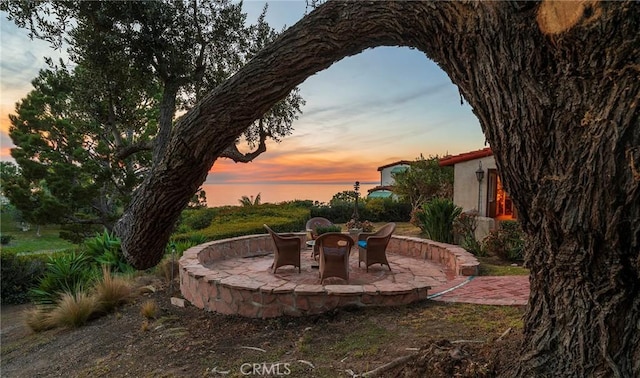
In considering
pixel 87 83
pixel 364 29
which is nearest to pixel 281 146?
pixel 87 83

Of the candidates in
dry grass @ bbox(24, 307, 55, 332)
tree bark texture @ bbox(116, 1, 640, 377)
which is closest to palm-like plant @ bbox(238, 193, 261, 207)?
dry grass @ bbox(24, 307, 55, 332)

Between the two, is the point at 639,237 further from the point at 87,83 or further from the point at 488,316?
the point at 87,83

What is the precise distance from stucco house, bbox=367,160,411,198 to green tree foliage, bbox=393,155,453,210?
1.63 metres

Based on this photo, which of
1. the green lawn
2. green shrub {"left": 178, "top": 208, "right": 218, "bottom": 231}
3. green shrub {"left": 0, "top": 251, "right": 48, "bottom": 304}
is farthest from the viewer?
the green lawn

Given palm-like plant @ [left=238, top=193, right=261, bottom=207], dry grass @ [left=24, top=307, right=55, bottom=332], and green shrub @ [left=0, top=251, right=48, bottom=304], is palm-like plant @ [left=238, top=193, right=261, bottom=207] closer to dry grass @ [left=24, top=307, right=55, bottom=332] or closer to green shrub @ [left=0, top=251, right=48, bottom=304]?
green shrub @ [left=0, top=251, right=48, bottom=304]

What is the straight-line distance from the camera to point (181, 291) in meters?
6.40

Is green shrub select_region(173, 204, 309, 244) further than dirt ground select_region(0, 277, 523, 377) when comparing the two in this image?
Yes

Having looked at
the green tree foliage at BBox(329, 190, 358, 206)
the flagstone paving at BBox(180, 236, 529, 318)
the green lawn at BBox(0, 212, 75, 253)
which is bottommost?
the green lawn at BBox(0, 212, 75, 253)

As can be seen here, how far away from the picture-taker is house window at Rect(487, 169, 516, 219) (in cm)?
1068

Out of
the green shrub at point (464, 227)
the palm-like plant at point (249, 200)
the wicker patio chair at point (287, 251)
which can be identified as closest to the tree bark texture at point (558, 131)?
the wicker patio chair at point (287, 251)

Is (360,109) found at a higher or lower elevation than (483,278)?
higher

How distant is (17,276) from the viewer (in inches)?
338

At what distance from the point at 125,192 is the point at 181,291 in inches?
307

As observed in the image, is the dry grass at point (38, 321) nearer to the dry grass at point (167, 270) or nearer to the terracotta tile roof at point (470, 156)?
the dry grass at point (167, 270)
